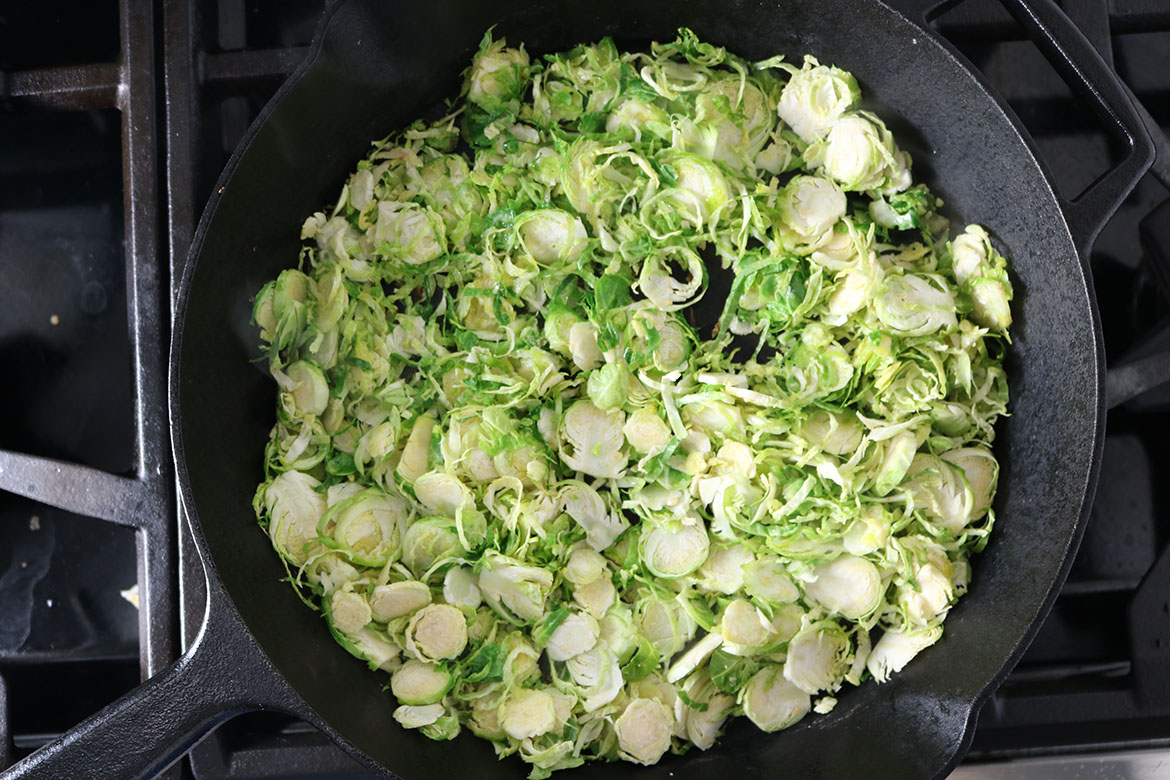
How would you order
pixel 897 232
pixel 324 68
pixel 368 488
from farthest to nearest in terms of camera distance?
pixel 897 232
pixel 368 488
pixel 324 68

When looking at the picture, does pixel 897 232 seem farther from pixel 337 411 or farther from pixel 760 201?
pixel 337 411

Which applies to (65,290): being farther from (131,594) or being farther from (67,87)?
(131,594)

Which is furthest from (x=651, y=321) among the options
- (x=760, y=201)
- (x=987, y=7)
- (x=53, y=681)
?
(x=53, y=681)

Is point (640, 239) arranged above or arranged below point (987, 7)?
below

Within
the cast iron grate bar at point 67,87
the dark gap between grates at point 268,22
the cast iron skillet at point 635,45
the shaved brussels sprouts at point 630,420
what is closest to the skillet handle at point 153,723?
the cast iron skillet at point 635,45

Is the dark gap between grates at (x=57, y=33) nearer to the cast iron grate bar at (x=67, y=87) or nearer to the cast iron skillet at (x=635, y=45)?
the cast iron grate bar at (x=67, y=87)

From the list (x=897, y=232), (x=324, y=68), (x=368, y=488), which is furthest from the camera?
(x=897, y=232)

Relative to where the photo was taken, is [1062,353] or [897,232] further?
[897,232]

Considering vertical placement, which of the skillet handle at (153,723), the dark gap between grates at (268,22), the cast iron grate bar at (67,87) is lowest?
the skillet handle at (153,723)
